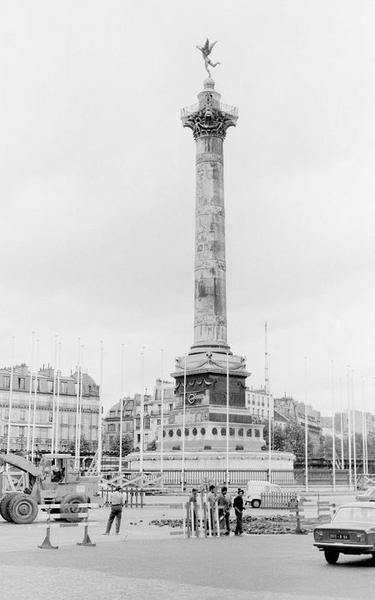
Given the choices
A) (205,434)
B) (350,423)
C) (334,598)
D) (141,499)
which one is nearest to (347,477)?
(350,423)

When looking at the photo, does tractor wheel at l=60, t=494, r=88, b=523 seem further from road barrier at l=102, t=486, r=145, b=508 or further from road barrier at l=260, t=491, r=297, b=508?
road barrier at l=260, t=491, r=297, b=508

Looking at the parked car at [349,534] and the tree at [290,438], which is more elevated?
the tree at [290,438]

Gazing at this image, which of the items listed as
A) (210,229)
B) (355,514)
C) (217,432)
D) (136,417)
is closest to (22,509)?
(355,514)

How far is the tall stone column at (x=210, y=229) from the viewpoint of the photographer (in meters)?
65.5

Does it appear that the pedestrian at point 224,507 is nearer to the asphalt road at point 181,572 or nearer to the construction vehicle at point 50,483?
the asphalt road at point 181,572

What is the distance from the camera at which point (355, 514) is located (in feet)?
63.0

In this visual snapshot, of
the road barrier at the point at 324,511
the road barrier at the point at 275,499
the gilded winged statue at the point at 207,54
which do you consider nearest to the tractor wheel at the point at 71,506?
the road barrier at the point at 324,511

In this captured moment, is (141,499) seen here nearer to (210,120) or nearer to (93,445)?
(210,120)

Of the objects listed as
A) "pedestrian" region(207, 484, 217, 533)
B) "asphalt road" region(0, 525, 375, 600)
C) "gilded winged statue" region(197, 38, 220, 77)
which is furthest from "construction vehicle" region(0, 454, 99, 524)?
"gilded winged statue" region(197, 38, 220, 77)

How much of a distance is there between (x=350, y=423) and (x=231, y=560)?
1816 inches

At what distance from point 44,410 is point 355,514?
8661 centimetres

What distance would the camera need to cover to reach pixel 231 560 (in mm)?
19312

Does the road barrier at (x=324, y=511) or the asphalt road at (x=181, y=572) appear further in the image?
the road barrier at (x=324, y=511)

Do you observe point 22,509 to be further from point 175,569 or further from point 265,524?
point 175,569
